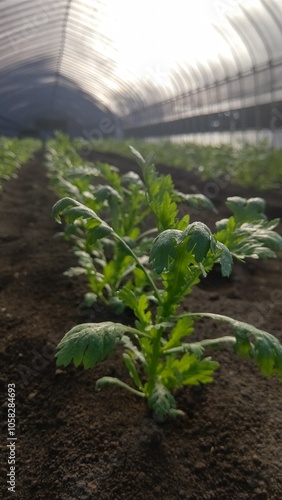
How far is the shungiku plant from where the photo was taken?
61.6 inches

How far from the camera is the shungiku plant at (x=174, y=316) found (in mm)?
1564

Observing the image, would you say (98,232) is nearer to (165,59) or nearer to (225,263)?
(225,263)

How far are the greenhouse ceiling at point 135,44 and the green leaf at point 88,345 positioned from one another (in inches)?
381

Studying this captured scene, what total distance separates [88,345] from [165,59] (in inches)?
709

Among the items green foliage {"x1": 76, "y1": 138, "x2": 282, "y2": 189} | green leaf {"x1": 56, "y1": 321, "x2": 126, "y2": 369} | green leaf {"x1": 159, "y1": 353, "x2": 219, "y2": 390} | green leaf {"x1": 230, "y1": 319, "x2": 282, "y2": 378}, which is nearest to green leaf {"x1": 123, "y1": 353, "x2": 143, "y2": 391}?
green leaf {"x1": 159, "y1": 353, "x2": 219, "y2": 390}

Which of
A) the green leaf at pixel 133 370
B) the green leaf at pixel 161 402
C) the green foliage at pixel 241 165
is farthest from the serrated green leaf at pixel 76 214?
the green foliage at pixel 241 165

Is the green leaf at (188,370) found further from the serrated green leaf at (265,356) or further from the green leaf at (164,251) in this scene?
the green leaf at (164,251)

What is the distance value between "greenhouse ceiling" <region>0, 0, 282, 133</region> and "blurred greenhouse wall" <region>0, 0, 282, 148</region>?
0.05 meters

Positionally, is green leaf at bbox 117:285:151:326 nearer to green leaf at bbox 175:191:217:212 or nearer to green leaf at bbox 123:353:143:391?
green leaf at bbox 123:353:143:391

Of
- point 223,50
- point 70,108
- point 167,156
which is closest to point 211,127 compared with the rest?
point 223,50

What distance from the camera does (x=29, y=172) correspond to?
10.6 m

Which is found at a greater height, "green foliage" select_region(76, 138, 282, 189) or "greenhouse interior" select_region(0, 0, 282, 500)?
"green foliage" select_region(76, 138, 282, 189)

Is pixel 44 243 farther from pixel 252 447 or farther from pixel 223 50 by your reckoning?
pixel 223 50

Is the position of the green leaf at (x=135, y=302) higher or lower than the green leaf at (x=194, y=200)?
lower
